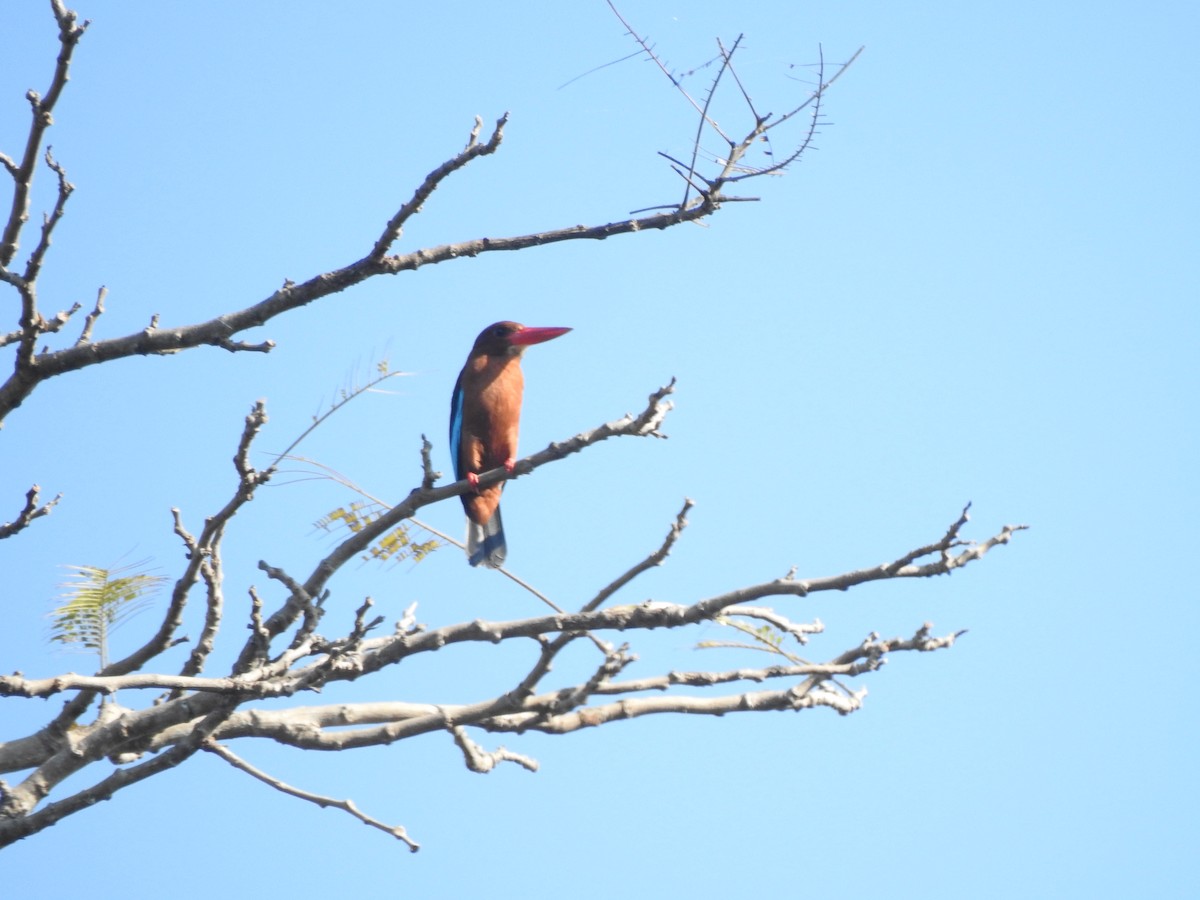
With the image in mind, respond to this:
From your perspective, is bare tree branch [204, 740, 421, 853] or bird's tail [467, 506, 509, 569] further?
bird's tail [467, 506, 509, 569]

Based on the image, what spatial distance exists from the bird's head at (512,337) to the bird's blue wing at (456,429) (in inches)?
10.0

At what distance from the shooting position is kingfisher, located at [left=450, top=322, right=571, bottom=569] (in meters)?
6.09

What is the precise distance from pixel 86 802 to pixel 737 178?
7.57 feet

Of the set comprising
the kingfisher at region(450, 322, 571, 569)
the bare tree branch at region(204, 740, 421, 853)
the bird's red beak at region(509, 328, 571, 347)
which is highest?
the bird's red beak at region(509, 328, 571, 347)

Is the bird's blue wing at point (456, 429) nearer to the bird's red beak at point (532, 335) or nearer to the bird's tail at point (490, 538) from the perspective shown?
the bird's tail at point (490, 538)

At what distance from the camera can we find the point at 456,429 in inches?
251

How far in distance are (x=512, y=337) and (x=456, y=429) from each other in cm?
56

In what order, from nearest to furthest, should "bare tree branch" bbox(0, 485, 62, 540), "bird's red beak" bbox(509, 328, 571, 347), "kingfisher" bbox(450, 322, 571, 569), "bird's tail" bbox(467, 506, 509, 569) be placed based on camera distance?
"bare tree branch" bbox(0, 485, 62, 540) → "kingfisher" bbox(450, 322, 571, 569) → "bird's tail" bbox(467, 506, 509, 569) → "bird's red beak" bbox(509, 328, 571, 347)

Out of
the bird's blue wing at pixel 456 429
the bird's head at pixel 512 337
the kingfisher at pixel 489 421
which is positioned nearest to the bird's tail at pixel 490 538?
the kingfisher at pixel 489 421

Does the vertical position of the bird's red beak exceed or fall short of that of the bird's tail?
it exceeds it

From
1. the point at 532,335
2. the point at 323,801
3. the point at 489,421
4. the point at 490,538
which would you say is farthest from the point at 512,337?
the point at 323,801

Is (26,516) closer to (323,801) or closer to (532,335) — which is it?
(323,801)

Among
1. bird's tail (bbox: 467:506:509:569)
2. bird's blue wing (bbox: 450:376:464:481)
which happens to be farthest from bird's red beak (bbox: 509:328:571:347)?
A: bird's tail (bbox: 467:506:509:569)

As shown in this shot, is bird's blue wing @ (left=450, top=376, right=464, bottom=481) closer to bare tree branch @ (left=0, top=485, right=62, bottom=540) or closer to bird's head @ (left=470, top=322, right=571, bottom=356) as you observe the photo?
bird's head @ (left=470, top=322, right=571, bottom=356)
